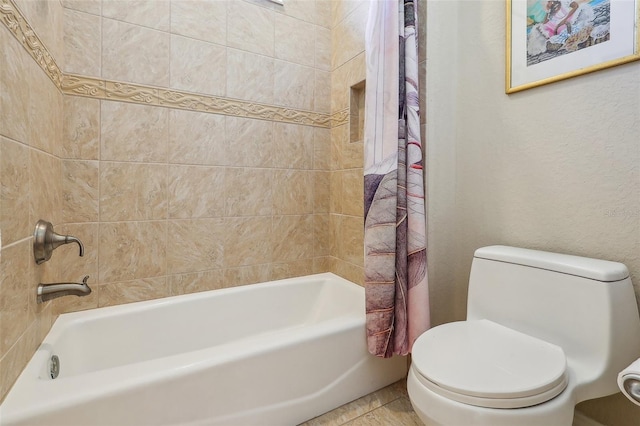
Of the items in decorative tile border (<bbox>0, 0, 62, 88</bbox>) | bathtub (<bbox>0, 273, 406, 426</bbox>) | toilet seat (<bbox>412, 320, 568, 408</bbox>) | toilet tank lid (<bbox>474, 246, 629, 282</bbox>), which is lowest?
bathtub (<bbox>0, 273, 406, 426</bbox>)

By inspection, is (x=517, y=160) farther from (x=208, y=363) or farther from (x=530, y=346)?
(x=208, y=363)

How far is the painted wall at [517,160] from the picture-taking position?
104 cm

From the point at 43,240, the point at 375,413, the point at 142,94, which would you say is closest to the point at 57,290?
the point at 43,240

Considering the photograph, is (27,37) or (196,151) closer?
(27,37)

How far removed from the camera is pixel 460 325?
115 centimetres

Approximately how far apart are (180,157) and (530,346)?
67.9 inches

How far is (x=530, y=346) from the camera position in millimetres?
986

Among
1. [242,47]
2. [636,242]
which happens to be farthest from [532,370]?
[242,47]

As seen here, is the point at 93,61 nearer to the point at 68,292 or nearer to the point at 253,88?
the point at 253,88


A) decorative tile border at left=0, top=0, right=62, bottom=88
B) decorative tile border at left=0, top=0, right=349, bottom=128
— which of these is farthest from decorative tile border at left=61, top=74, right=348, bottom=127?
decorative tile border at left=0, top=0, right=62, bottom=88

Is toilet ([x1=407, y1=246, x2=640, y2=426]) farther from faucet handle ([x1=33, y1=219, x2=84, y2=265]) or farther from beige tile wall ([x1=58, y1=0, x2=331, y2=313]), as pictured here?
faucet handle ([x1=33, y1=219, x2=84, y2=265])

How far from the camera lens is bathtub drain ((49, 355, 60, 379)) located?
112 cm

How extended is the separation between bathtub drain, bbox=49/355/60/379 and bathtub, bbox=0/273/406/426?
2cm

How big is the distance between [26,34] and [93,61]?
1.58 ft
